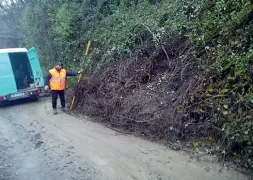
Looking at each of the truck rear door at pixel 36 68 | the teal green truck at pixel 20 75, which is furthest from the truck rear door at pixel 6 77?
the truck rear door at pixel 36 68

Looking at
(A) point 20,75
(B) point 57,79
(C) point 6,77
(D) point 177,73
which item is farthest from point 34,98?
(D) point 177,73

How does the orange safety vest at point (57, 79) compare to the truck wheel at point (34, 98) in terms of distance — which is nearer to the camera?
the orange safety vest at point (57, 79)

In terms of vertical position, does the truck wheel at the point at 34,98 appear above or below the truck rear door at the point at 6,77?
below

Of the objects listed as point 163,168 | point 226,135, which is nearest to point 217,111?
point 226,135

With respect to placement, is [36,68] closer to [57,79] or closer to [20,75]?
[20,75]

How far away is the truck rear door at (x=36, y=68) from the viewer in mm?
10641

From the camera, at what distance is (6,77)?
9.81m

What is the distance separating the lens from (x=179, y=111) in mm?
4926

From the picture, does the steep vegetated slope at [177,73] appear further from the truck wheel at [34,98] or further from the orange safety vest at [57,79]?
the truck wheel at [34,98]

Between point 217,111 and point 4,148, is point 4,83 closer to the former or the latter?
point 4,148

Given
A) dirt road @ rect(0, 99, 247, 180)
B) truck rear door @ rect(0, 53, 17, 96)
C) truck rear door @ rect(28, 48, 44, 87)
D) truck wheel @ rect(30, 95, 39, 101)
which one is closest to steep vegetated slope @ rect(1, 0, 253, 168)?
dirt road @ rect(0, 99, 247, 180)

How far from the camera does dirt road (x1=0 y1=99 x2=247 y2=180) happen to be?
3.95 meters

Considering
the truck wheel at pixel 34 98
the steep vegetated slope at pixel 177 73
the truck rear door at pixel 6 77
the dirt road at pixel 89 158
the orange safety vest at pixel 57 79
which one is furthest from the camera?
the truck wheel at pixel 34 98

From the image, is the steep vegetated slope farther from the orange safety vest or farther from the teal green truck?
the teal green truck
